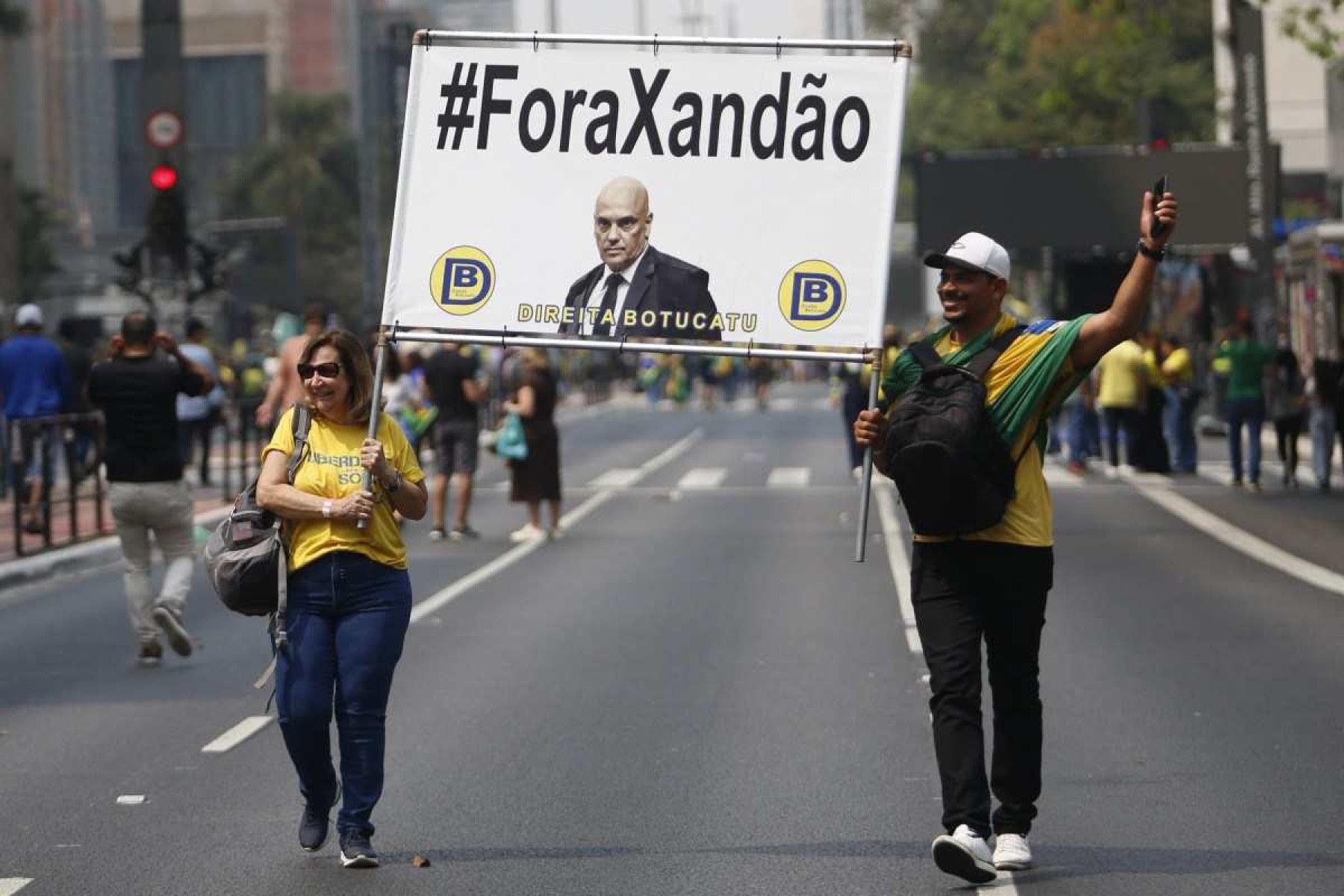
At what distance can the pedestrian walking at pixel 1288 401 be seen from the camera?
26.8m

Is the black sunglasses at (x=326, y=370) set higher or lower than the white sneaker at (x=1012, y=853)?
higher

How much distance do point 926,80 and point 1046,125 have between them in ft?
124

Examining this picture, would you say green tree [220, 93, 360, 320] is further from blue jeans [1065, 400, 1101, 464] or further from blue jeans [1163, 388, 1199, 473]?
blue jeans [1163, 388, 1199, 473]

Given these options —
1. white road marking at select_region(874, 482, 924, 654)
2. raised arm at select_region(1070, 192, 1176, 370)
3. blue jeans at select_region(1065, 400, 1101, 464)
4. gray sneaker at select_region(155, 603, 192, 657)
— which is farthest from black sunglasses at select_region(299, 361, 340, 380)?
blue jeans at select_region(1065, 400, 1101, 464)

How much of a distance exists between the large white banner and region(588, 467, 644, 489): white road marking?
75.8 ft

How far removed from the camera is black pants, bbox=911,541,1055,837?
6922mm

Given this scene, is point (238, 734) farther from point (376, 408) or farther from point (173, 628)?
point (376, 408)

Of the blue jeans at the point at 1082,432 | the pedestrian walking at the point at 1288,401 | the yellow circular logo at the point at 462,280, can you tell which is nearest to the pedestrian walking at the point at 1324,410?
the pedestrian walking at the point at 1288,401

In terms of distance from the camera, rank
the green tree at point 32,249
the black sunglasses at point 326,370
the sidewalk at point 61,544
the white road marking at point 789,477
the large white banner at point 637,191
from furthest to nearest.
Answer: the green tree at point 32,249
the white road marking at point 789,477
the sidewalk at point 61,544
the large white banner at point 637,191
the black sunglasses at point 326,370

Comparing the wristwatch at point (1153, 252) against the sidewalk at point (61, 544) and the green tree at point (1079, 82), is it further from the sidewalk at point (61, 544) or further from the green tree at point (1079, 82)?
the green tree at point (1079, 82)

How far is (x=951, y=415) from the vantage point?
688 cm

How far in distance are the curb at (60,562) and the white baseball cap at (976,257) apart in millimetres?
12166

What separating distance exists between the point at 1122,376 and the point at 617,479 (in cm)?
737

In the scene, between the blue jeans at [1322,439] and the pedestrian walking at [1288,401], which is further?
the pedestrian walking at [1288,401]
